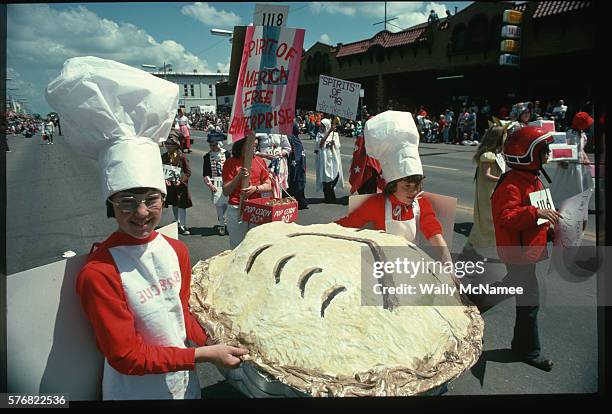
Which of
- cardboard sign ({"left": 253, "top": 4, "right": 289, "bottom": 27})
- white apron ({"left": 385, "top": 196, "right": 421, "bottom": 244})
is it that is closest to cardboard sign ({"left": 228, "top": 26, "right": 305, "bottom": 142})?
cardboard sign ({"left": 253, "top": 4, "right": 289, "bottom": 27})

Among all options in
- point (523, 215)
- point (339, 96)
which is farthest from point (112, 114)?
point (339, 96)

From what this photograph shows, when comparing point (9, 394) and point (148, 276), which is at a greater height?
point (148, 276)

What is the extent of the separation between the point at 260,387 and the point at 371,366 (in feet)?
1.38

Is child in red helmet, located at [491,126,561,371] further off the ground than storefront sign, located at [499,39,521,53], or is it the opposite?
storefront sign, located at [499,39,521,53]

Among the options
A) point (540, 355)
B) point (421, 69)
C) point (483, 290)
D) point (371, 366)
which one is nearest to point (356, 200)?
point (483, 290)

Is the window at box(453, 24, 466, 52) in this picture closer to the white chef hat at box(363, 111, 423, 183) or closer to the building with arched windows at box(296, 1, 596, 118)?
the building with arched windows at box(296, 1, 596, 118)

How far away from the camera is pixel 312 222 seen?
7.36 meters

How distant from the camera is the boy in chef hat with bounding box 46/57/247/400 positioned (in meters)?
1.47

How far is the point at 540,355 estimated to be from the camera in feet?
10.1

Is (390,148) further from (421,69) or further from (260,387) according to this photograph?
(421,69)

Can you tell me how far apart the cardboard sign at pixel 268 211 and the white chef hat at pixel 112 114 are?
1.55 metres

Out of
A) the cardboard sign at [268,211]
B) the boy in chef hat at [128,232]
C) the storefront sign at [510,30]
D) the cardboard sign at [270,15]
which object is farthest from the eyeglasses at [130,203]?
the storefront sign at [510,30]

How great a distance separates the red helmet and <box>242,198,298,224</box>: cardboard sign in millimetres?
1502

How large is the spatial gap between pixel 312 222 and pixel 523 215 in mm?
4897
